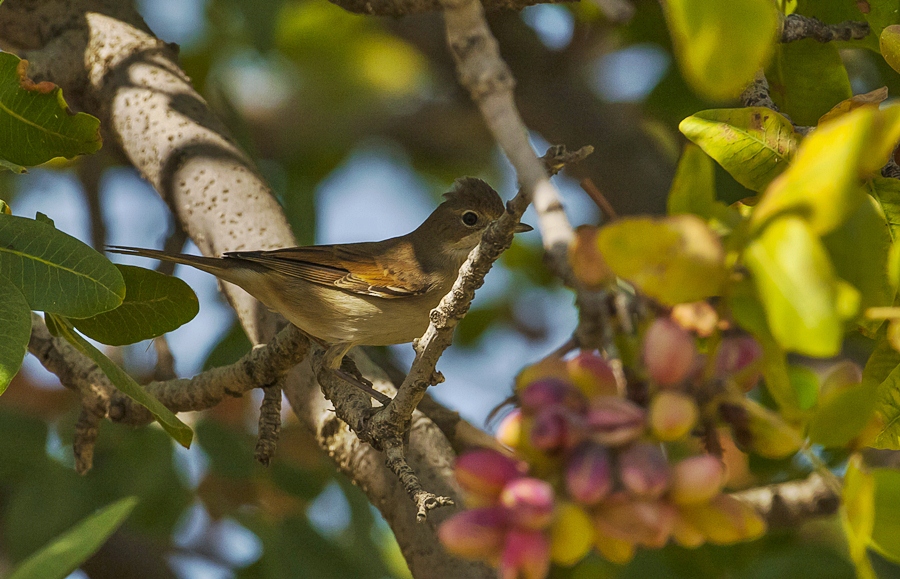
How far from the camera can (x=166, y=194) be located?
3457mm

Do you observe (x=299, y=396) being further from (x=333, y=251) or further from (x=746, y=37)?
(x=746, y=37)

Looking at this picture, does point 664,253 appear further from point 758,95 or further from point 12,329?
point 12,329

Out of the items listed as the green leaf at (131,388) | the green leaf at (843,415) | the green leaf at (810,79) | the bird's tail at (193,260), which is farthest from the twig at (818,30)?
the bird's tail at (193,260)

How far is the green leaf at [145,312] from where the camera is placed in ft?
7.81

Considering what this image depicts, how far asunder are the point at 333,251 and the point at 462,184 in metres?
0.83

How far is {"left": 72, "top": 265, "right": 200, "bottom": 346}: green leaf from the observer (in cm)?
238

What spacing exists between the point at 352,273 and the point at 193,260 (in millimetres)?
862

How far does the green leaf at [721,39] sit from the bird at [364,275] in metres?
2.17

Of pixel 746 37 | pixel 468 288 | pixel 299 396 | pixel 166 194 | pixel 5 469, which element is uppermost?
pixel 746 37

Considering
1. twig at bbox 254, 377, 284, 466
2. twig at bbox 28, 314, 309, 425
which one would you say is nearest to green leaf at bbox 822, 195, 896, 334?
twig at bbox 28, 314, 309, 425

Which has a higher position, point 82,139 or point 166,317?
point 82,139

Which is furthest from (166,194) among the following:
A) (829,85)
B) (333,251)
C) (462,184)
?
(829,85)

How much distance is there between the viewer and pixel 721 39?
3.80 ft

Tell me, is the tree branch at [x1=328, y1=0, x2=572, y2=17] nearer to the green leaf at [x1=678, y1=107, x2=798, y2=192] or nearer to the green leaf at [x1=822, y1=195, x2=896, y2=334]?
the green leaf at [x1=678, y1=107, x2=798, y2=192]
